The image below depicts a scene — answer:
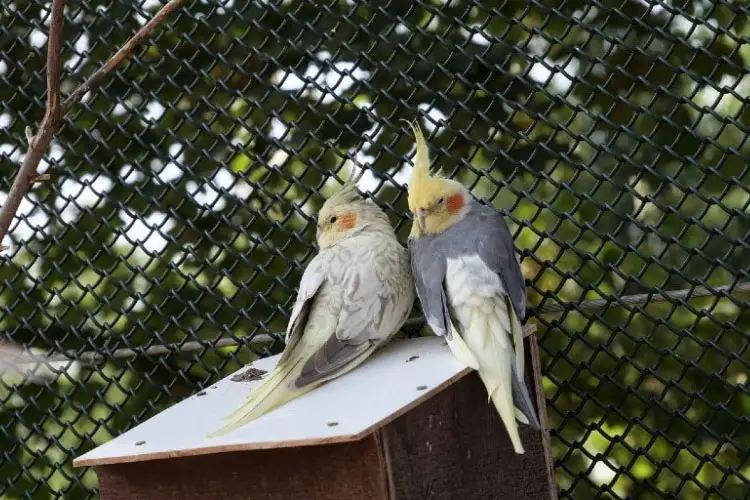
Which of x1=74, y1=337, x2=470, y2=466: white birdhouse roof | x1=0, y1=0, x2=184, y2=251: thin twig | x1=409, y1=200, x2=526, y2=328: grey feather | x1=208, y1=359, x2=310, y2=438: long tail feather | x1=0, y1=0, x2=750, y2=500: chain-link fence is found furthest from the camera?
x1=0, y1=0, x2=750, y2=500: chain-link fence

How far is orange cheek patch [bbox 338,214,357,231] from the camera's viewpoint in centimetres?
150

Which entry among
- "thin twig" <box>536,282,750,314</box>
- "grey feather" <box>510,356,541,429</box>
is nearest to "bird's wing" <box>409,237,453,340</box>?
"grey feather" <box>510,356,541,429</box>

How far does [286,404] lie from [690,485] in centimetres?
125

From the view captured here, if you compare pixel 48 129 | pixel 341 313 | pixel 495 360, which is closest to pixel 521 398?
pixel 495 360

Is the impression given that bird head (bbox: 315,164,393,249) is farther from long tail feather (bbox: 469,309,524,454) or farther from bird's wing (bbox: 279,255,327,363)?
long tail feather (bbox: 469,309,524,454)

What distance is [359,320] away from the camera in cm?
137

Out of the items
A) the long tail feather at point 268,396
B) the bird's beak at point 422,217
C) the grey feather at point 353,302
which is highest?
the bird's beak at point 422,217

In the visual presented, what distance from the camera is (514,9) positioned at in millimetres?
2047

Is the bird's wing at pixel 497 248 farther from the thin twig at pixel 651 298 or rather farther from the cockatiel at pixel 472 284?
the thin twig at pixel 651 298

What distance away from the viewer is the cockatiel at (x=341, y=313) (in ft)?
4.34

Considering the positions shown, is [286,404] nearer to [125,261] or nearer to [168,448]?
[168,448]

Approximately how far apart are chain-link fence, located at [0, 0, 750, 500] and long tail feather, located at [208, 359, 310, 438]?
51 centimetres

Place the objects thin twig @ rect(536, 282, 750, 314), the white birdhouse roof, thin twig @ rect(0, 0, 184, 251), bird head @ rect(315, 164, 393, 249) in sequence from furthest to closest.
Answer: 1. thin twig @ rect(536, 282, 750, 314)
2. bird head @ rect(315, 164, 393, 249)
3. the white birdhouse roof
4. thin twig @ rect(0, 0, 184, 251)

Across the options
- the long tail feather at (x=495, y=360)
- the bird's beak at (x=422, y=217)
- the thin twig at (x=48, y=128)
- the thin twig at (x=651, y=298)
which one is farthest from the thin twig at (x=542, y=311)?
the thin twig at (x=48, y=128)
